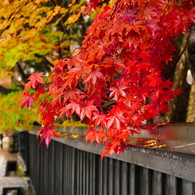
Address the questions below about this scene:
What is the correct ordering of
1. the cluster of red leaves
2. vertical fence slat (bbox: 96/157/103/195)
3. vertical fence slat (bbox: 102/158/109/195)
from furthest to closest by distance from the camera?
vertical fence slat (bbox: 96/157/103/195) < vertical fence slat (bbox: 102/158/109/195) < the cluster of red leaves

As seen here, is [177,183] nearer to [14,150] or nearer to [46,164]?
[46,164]

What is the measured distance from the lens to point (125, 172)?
4.34 metres

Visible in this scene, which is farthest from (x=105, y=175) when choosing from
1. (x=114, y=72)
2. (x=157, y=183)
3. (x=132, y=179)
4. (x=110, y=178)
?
(x=114, y=72)

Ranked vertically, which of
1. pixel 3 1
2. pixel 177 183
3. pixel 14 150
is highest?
pixel 3 1

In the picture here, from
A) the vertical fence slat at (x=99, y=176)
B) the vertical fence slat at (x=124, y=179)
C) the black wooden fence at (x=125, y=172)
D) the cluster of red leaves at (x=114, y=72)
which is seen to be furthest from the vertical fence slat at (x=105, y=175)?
the cluster of red leaves at (x=114, y=72)

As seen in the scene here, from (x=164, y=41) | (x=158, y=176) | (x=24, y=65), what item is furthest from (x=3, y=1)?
(x=24, y=65)

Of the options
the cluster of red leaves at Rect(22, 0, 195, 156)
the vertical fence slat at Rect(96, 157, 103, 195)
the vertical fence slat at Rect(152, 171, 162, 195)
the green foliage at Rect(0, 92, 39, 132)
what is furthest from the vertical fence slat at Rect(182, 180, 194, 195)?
the green foliage at Rect(0, 92, 39, 132)

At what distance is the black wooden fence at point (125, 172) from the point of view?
9.83ft

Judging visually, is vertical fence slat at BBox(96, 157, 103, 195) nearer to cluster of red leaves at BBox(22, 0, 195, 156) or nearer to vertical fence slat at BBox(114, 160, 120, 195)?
vertical fence slat at BBox(114, 160, 120, 195)

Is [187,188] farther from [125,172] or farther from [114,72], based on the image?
[125,172]

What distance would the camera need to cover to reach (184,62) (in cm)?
884

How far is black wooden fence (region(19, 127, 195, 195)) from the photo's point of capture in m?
3.00

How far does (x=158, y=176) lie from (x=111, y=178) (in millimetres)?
1510

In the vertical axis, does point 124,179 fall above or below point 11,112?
below
